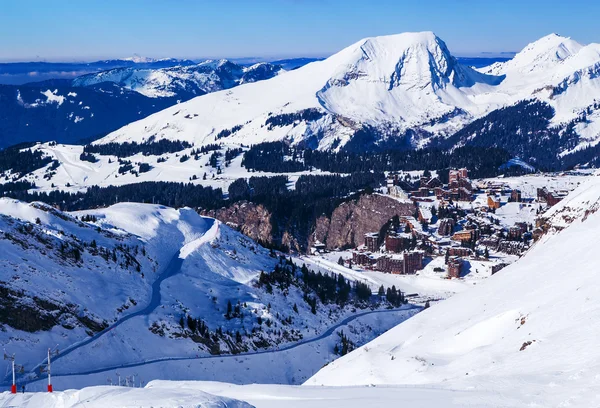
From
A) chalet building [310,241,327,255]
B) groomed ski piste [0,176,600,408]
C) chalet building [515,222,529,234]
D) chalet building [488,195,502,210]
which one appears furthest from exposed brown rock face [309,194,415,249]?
groomed ski piste [0,176,600,408]

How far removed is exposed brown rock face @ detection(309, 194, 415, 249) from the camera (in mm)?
153375

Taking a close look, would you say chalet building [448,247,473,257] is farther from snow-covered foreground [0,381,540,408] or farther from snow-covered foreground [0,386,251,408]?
snow-covered foreground [0,386,251,408]

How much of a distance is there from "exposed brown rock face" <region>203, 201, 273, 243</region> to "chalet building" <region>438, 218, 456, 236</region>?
44.3 m

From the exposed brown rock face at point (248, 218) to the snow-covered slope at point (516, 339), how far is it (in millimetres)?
110436

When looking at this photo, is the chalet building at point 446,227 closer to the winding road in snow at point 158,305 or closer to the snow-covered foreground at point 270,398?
the winding road in snow at point 158,305

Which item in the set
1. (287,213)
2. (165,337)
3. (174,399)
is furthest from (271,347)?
(287,213)

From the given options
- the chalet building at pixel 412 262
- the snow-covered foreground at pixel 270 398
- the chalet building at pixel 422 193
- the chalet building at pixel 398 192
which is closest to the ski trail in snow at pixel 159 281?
the snow-covered foreground at pixel 270 398

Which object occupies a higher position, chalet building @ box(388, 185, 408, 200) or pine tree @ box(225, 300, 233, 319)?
chalet building @ box(388, 185, 408, 200)

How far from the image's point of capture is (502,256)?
120 meters

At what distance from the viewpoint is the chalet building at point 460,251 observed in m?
122

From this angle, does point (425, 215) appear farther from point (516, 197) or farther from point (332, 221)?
point (332, 221)

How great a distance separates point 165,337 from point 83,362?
1138cm

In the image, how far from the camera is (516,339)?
37.7 m

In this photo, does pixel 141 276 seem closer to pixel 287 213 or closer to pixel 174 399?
pixel 174 399
